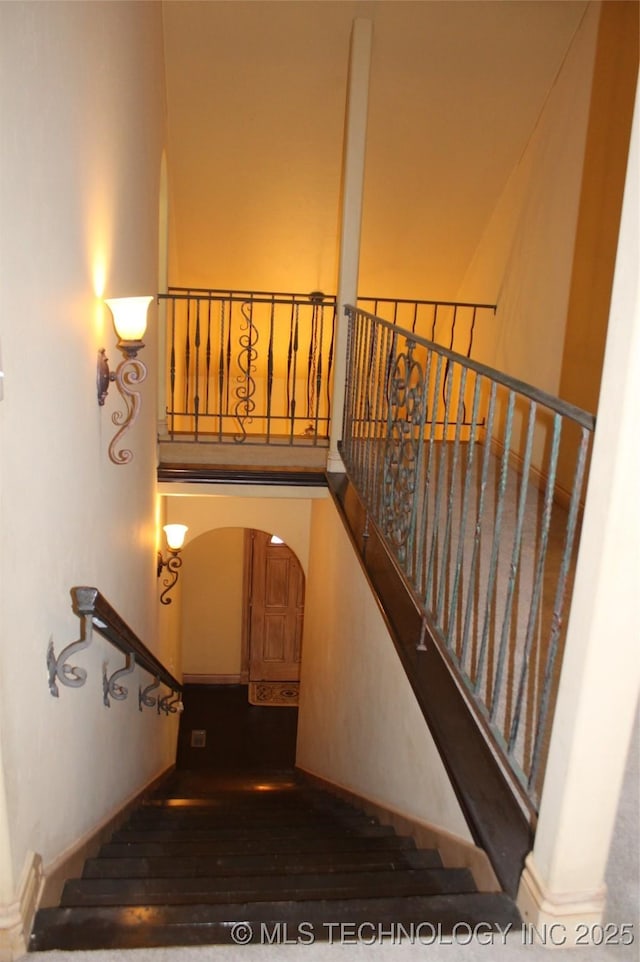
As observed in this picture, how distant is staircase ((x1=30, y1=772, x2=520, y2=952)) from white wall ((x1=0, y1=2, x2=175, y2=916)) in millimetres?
203

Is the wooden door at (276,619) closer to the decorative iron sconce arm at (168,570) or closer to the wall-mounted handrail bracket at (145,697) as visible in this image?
the decorative iron sconce arm at (168,570)

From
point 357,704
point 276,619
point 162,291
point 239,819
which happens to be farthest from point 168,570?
point 276,619

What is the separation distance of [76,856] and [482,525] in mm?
2090

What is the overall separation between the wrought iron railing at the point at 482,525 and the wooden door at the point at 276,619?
420cm

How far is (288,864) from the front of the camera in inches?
113

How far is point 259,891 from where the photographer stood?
7.59ft

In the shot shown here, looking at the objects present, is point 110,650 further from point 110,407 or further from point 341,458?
point 341,458

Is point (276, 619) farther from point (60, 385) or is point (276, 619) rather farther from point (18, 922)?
point (18, 922)

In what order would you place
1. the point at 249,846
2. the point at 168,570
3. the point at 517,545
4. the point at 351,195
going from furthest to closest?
1. the point at 168,570
2. the point at 351,195
3. the point at 249,846
4. the point at 517,545

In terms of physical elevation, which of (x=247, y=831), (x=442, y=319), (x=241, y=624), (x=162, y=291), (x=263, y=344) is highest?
(x=162, y=291)

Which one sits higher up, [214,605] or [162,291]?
[162,291]

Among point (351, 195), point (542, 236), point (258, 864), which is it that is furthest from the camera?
point (542, 236)

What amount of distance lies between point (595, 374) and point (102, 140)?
2.95 meters

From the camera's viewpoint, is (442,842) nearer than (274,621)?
Yes
